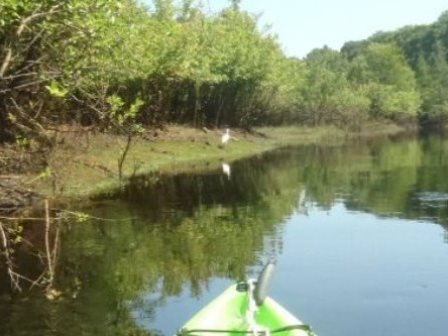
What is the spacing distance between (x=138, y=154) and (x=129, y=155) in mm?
1867

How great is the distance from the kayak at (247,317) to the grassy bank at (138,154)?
13.5 feet

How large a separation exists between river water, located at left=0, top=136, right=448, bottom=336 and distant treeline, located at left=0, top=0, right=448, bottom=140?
11.5 feet

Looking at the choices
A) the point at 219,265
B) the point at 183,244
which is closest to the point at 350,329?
the point at 219,265

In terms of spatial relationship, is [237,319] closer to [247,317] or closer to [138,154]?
[247,317]

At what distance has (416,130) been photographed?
114125 millimetres

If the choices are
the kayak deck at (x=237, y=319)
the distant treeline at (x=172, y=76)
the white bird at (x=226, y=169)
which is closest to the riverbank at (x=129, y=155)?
the white bird at (x=226, y=169)

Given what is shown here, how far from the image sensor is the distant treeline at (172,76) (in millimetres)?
13711

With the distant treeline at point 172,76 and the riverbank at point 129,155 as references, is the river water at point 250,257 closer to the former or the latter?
the riverbank at point 129,155

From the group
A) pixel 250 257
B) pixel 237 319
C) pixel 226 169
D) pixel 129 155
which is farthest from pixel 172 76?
pixel 237 319

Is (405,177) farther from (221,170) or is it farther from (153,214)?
A: (153,214)

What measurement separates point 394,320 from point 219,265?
5.28 m

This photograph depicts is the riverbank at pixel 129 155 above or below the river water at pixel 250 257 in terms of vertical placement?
above

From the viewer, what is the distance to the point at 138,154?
4275 cm

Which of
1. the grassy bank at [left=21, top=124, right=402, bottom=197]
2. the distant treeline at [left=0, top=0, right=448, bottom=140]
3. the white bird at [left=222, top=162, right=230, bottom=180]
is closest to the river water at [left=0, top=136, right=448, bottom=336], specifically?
the grassy bank at [left=21, top=124, right=402, bottom=197]
